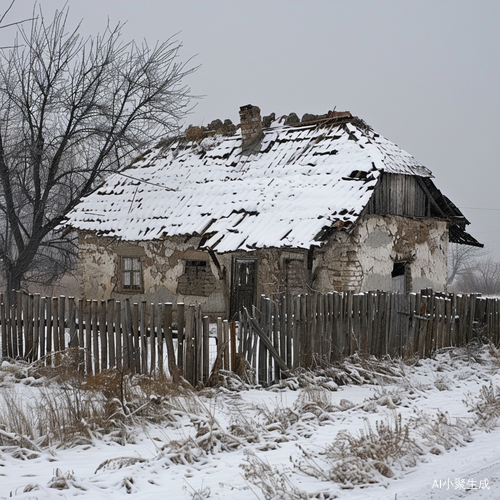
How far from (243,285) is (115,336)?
17.9 ft

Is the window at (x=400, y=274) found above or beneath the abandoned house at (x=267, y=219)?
beneath

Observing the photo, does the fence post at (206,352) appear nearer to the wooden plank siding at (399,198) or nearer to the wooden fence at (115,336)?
the wooden fence at (115,336)

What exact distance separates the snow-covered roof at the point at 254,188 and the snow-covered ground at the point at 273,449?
Result: 4.83 meters

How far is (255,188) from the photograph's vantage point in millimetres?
13125

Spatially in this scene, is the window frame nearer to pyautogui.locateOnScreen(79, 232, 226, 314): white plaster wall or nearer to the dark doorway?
pyautogui.locateOnScreen(79, 232, 226, 314): white plaster wall

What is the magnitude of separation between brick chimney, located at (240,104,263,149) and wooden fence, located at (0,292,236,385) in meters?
8.03

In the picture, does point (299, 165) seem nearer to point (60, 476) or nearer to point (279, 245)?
point (279, 245)

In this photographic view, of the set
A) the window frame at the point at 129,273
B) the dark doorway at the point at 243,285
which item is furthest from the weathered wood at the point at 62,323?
the window frame at the point at 129,273

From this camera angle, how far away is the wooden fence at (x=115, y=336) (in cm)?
679

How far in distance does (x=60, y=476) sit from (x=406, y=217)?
10.4 meters

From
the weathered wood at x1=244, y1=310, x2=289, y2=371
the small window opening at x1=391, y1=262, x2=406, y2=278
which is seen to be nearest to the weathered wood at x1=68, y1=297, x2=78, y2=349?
the weathered wood at x1=244, y1=310, x2=289, y2=371

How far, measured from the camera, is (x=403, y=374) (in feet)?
A: 24.1


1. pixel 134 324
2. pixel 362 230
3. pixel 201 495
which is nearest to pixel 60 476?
pixel 201 495


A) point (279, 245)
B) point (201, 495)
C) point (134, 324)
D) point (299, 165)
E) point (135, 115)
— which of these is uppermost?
point (135, 115)
